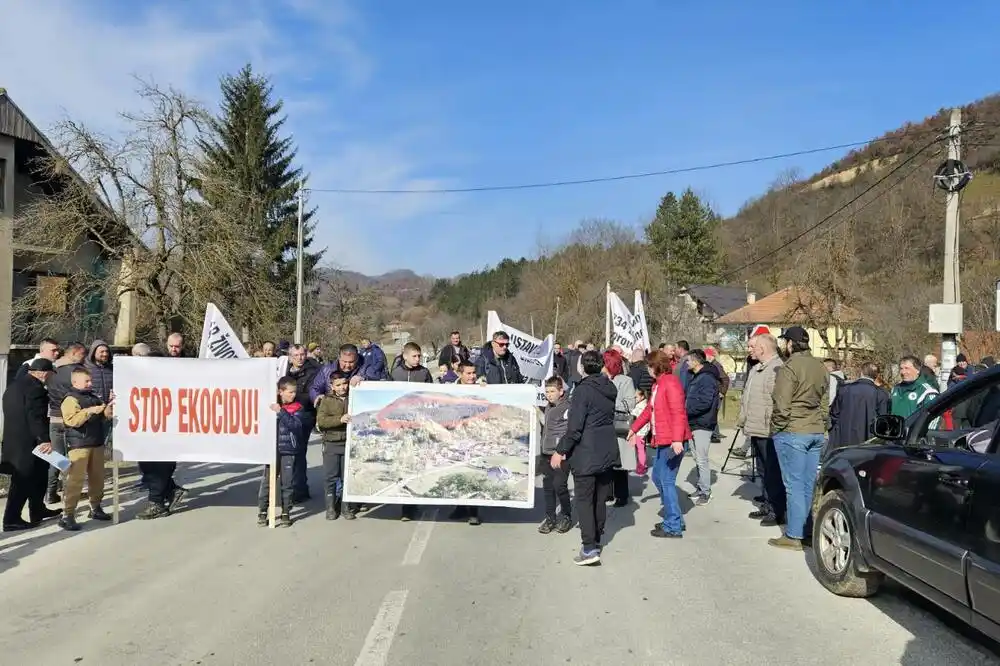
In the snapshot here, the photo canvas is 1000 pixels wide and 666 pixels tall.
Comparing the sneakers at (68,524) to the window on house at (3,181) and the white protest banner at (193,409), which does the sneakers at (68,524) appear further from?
the window on house at (3,181)

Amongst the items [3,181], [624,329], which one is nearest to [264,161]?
[3,181]

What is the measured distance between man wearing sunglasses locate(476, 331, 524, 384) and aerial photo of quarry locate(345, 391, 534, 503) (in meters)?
2.78

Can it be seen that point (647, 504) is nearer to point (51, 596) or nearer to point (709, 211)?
point (51, 596)

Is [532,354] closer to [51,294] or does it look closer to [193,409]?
[193,409]

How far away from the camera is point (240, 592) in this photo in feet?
19.2

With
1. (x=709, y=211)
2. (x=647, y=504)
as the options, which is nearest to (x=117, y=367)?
(x=647, y=504)

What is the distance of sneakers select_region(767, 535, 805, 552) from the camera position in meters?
7.24

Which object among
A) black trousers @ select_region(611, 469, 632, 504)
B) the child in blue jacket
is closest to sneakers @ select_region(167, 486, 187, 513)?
the child in blue jacket

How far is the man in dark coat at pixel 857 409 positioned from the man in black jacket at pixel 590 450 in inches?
152

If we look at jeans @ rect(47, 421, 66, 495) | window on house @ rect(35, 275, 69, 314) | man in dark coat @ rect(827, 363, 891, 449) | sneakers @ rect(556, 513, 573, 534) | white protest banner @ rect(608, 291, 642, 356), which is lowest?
sneakers @ rect(556, 513, 573, 534)

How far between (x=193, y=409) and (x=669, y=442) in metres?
5.21

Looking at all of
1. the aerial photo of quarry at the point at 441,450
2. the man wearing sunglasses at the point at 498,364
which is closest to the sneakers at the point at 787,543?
the aerial photo of quarry at the point at 441,450

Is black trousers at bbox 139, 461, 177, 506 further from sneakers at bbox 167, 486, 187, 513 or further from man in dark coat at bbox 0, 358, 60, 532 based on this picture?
man in dark coat at bbox 0, 358, 60, 532

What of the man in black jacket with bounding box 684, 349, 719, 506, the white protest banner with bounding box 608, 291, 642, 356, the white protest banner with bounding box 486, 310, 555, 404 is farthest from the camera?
the white protest banner with bounding box 608, 291, 642, 356
